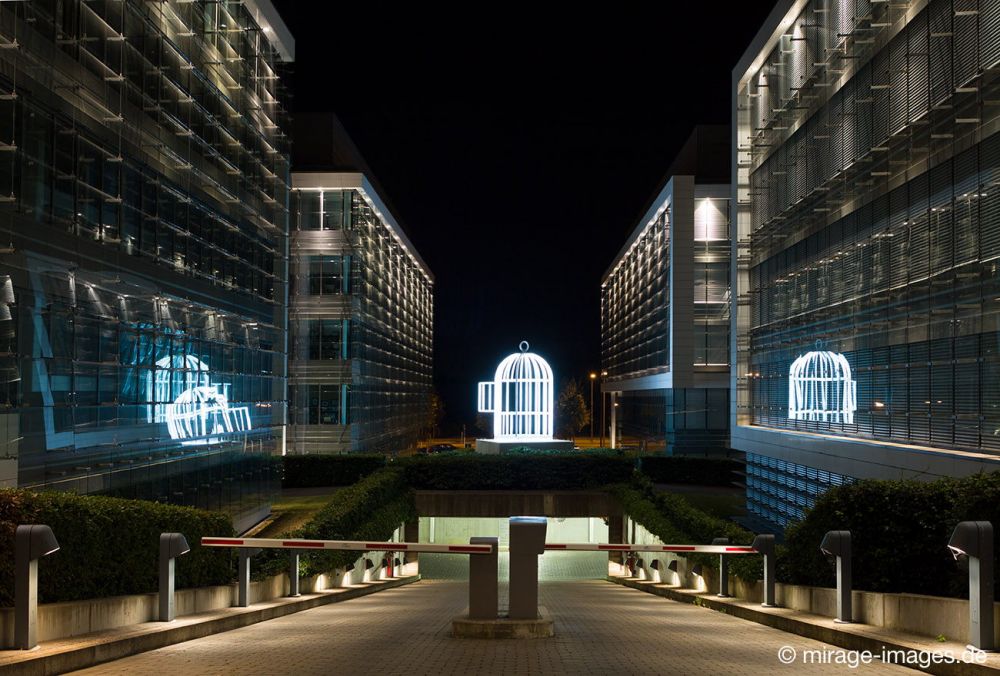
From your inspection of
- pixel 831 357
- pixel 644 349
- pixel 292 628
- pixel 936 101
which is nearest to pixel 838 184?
pixel 831 357

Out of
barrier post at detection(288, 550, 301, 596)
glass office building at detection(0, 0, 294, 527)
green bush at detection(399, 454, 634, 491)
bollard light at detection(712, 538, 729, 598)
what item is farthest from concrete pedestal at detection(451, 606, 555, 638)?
green bush at detection(399, 454, 634, 491)

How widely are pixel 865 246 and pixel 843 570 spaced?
46.3 feet

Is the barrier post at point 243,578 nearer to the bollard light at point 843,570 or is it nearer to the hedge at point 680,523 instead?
the hedge at point 680,523

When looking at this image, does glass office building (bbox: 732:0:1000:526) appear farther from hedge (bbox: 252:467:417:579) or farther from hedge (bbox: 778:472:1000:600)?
hedge (bbox: 252:467:417:579)

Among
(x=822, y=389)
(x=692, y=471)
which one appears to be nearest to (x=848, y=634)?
(x=822, y=389)

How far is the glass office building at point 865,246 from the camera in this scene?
1802 cm

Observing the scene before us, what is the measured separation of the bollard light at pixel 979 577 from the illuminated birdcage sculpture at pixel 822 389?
51.9 feet

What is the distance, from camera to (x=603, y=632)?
12.3m

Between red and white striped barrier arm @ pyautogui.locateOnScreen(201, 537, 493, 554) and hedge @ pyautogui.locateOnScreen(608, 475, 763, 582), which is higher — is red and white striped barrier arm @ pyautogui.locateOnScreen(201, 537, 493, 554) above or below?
above

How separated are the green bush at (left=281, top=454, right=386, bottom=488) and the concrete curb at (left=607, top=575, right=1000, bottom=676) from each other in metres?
25.1

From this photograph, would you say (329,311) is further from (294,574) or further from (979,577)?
(979,577)

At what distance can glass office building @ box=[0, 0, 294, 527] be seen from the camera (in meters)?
16.4

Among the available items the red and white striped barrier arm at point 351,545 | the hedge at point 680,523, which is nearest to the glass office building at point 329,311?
the hedge at point 680,523

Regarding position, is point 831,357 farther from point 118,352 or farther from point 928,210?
point 118,352
